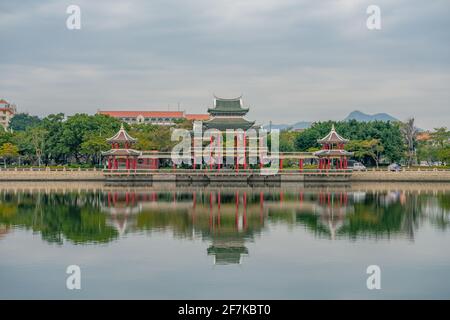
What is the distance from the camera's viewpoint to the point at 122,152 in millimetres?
57031

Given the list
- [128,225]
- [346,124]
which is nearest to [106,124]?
[346,124]

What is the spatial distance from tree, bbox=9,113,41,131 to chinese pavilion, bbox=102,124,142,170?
65.8 m

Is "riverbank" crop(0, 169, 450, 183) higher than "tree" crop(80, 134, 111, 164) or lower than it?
lower

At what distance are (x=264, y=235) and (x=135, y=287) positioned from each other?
935 cm

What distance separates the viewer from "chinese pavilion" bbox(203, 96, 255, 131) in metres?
61.6

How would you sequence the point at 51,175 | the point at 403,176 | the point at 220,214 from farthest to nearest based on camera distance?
the point at 51,175
the point at 403,176
the point at 220,214

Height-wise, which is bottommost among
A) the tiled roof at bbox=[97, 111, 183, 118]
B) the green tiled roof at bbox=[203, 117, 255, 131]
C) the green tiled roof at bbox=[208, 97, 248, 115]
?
the green tiled roof at bbox=[203, 117, 255, 131]

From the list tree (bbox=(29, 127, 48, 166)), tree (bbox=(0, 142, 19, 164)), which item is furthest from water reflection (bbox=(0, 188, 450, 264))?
tree (bbox=(0, 142, 19, 164))

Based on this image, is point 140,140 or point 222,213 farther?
point 140,140

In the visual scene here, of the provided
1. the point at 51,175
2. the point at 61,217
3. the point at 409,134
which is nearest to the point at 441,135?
the point at 409,134

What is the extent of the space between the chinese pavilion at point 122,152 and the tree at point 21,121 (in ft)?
216

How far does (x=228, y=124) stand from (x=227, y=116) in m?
1.34

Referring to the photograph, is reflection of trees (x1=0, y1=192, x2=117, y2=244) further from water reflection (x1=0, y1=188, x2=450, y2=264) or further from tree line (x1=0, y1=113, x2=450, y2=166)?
tree line (x1=0, y1=113, x2=450, y2=166)

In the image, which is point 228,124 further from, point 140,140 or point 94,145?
point 94,145
